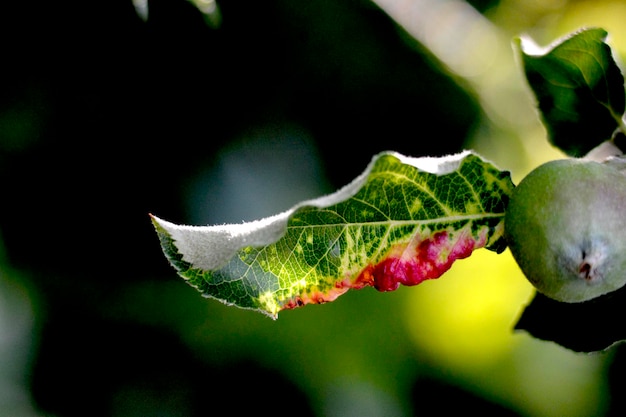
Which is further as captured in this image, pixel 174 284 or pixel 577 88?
pixel 174 284

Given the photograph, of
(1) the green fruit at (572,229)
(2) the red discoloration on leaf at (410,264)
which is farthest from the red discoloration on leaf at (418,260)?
(1) the green fruit at (572,229)

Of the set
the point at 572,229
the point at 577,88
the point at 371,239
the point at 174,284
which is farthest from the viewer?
the point at 174,284

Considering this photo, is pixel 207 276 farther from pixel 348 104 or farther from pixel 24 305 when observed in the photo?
pixel 348 104

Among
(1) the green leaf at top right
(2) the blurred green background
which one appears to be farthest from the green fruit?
(2) the blurred green background

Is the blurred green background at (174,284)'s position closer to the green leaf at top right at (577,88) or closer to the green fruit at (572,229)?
the green leaf at top right at (577,88)

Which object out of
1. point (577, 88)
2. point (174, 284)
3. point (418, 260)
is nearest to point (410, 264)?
point (418, 260)

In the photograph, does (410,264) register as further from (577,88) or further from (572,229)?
(577,88)
